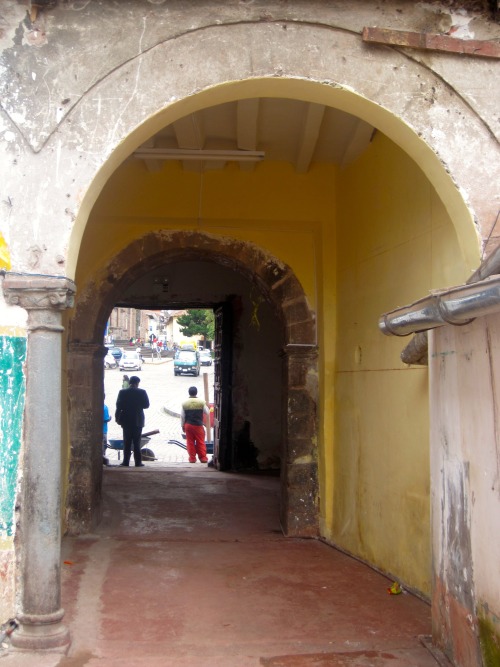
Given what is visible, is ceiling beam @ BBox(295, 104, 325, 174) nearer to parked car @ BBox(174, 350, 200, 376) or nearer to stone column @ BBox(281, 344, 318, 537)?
stone column @ BBox(281, 344, 318, 537)

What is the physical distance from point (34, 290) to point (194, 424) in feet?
25.4

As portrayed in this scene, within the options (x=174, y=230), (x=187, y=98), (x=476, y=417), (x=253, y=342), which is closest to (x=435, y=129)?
(x=187, y=98)

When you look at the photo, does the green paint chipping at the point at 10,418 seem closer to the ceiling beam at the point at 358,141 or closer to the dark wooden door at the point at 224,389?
the ceiling beam at the point at 358,141

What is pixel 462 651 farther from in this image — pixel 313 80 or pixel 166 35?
pixel 166 35

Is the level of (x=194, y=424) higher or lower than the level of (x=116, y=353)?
lower

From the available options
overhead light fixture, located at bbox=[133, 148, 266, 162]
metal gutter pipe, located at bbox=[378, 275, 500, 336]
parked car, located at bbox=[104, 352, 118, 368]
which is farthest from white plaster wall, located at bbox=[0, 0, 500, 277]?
parked car, located at bbox=[104, 352, 118, 368]

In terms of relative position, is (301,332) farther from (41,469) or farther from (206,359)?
(206,359)

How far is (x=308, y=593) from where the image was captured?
189 inches

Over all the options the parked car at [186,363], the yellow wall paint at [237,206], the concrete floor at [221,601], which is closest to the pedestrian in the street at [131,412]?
the concrete floor at [221,601]

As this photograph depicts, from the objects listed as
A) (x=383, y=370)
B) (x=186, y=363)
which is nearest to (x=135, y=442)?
(x=383, y=370)

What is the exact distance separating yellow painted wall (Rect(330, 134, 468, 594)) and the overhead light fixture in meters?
0.92

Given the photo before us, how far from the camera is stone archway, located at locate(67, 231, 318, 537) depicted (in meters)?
6.13

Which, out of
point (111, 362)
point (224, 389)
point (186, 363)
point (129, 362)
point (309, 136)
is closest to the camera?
point (309, 136)

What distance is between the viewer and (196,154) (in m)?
5.83
